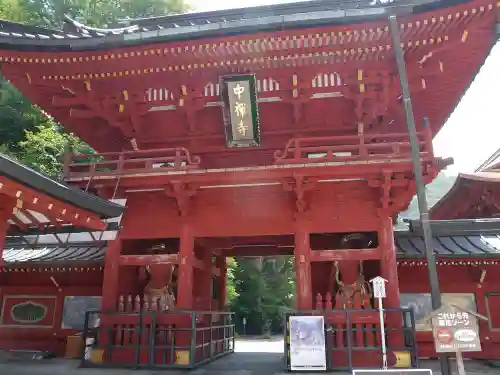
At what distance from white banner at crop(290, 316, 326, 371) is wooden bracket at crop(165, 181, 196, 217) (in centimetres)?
383

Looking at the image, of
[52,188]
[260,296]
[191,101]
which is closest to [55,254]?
[191,101]

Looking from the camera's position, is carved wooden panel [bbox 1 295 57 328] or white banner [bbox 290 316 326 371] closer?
white banner [bbox 290 316 326 371]

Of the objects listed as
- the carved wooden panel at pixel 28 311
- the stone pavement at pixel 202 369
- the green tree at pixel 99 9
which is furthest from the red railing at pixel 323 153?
the green tree at pixel 99 9

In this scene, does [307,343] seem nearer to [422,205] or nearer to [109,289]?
[422,205]

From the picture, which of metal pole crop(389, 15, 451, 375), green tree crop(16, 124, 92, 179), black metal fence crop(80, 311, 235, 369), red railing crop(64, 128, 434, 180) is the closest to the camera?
metal pole crop(389, 15, 451, 375)

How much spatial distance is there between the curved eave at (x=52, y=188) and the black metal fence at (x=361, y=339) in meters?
4.66

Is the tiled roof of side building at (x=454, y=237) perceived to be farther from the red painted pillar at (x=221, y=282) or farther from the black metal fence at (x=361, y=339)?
the red painted pillar at (x=221, y=282)

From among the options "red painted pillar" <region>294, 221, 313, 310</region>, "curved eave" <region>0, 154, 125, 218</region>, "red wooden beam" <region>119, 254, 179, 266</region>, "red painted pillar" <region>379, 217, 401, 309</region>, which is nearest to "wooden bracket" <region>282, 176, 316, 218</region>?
"red painted pillar" <region>294, 221, 313, 310</region>

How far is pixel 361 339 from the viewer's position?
29.8 ft

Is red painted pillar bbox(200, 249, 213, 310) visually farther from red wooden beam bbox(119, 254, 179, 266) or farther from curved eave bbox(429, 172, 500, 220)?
curved eave bbox(429, 172, 500, 220)

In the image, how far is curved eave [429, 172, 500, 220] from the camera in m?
13.0

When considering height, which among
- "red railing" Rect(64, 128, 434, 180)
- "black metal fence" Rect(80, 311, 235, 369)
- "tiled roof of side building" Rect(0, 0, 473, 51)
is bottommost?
"black metal fence" Rect(80, 311, 235, 369)

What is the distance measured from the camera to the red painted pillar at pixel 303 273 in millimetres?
9603

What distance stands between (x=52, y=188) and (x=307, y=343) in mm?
6111
